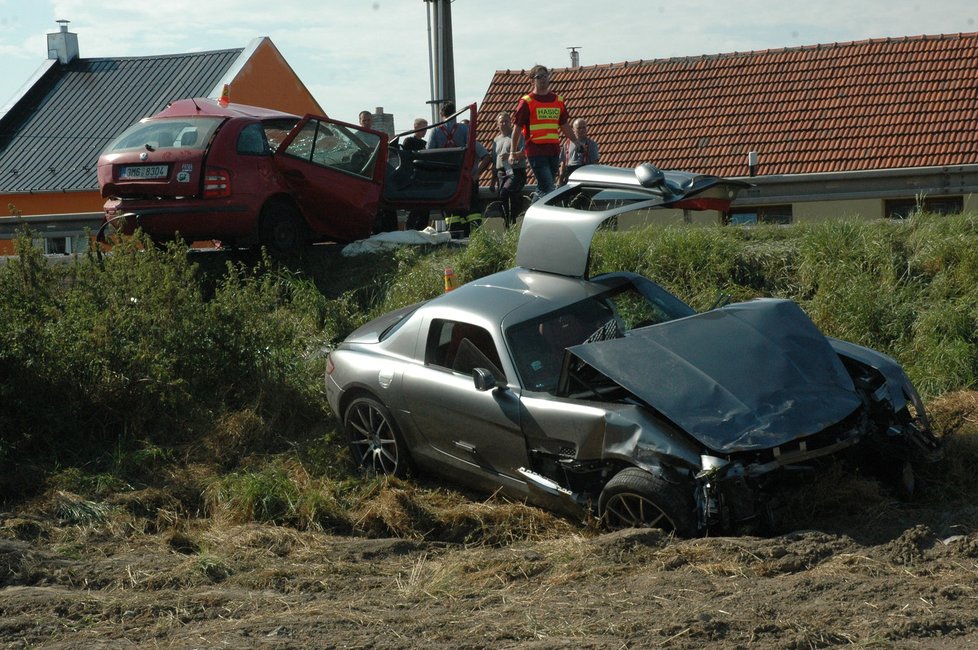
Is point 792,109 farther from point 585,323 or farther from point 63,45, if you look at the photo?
point 63,45

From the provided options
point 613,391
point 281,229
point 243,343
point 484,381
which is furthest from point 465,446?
point 281,229

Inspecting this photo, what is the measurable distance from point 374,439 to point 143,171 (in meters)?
5.70

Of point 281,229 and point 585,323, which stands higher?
point 281,229

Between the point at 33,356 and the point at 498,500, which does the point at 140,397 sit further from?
the point at 498,500

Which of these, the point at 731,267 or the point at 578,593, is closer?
the point at 578,593

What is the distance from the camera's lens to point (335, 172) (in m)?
13.8

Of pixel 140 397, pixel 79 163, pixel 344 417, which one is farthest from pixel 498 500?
pixel 79 163

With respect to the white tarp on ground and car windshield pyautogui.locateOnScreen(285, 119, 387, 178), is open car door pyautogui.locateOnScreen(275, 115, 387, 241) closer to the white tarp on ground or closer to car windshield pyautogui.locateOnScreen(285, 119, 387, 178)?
car windshield pyautogui.locateOnScreen(285, 119, 387, 178)

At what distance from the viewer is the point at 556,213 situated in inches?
333

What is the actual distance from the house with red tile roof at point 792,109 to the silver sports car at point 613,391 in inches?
498

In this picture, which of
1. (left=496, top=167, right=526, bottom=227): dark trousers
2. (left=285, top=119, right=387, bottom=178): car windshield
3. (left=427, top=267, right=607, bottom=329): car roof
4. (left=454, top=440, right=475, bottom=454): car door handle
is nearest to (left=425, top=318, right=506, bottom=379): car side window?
(left=427, top=267, right=607, bottom=329): car roof

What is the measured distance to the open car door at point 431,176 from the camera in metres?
15.2

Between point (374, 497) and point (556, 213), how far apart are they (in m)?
2.31

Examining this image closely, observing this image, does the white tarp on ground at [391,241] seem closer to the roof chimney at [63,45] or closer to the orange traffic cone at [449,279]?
the orange traffic cone at [449,279]
